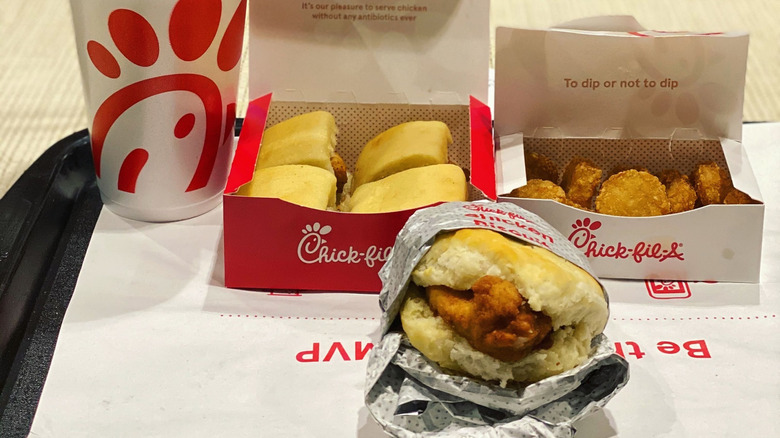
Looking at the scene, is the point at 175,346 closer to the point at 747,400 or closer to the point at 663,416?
the point at 663,416

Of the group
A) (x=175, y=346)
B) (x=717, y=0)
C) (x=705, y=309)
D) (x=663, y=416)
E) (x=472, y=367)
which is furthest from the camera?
(x=717, y=0)

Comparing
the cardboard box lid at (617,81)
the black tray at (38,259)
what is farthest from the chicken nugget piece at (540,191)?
the black tray at (38,259)

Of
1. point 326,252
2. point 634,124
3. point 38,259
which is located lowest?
point 38,259

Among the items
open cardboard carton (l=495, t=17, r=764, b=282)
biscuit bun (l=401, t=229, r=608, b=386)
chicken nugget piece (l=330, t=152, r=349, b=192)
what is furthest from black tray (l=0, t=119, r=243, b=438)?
open cardboard carton (l=495, t=17, r=764, b=282)

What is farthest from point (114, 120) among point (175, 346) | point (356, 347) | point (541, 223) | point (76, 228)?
point (541, 223)

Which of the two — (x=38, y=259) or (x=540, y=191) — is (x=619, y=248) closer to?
(x=540, y=191)

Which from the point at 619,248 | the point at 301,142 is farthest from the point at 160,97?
the point at 619,248
